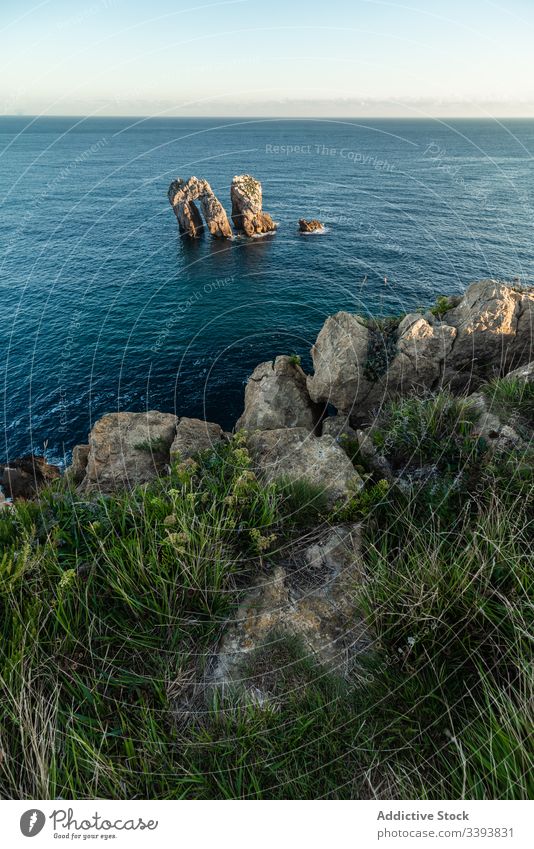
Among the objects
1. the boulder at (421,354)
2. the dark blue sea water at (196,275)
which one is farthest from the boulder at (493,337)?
the dark blue sea water at (196,275)

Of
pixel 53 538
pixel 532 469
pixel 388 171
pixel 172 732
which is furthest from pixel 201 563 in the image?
pixel 388 171

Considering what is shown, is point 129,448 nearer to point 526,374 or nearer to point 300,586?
point 300,586

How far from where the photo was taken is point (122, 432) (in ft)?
57.2

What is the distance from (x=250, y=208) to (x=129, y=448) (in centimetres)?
6564

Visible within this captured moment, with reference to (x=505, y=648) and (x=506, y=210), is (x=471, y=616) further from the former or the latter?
(x=506, y=210)

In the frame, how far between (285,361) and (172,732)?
19455 mm

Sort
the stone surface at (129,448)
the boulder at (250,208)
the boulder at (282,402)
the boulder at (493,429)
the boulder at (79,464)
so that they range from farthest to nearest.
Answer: the boulder at (250,208) < the boulder at (282,402) < the boulder at (79,464) < the stone surface at (129,448) < the boulder at (493,429)

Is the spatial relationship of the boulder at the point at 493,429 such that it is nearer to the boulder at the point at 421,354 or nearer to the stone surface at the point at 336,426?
the stone surface at the point at 336,426

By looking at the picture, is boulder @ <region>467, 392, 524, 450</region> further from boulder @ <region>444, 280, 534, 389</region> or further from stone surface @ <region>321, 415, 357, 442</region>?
boulder @ <region>444, 280, 534, 389</region>

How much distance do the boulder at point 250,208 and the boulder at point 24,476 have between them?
56997 millimetres

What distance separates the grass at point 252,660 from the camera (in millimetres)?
3855

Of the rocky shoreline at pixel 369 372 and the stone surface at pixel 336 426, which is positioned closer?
the stone surface at pixel 336 426

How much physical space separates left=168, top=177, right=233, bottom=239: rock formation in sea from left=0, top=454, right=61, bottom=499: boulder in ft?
188

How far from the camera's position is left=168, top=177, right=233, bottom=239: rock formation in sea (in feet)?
232
